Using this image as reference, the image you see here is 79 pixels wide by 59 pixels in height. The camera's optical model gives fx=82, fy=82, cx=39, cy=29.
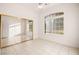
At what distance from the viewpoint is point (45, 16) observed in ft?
5.77

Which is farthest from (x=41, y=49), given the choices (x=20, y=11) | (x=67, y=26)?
(x=20, y=11)

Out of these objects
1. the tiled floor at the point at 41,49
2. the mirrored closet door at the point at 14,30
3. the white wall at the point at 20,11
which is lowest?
the tiled floor at the point at 41,49

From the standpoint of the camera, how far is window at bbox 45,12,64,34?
65.6 inches

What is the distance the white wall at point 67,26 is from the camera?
1653 millimetres

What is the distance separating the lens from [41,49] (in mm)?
1720

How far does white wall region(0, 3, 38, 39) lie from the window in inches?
9.6

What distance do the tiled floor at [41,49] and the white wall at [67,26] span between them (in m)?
0.11

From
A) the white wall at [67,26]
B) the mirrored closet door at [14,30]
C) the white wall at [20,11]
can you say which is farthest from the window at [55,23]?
the mirrored closet door at [14,30]

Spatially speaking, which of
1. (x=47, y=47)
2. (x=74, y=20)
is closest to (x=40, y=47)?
(x=47, y=47)

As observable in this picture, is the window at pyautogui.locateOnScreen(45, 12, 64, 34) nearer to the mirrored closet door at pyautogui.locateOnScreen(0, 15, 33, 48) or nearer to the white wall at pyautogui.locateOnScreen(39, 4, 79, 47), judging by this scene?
the white wall at pyautogui.locateOnScreen(39, 4, 79, 47)

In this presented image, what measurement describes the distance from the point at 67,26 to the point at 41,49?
0.74 meters

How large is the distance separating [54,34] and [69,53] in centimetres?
47

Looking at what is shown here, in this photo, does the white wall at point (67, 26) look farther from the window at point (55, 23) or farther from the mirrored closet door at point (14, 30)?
the mirrored closet door at point (14, 30)

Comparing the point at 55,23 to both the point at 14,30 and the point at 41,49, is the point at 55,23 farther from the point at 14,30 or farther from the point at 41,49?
the point at 14,30
